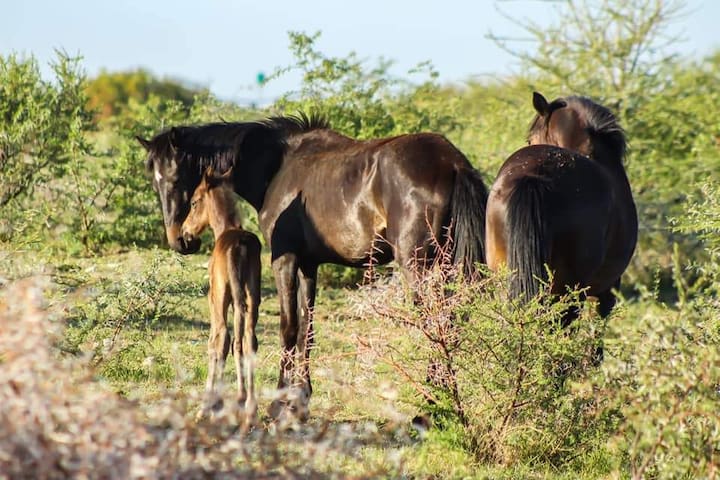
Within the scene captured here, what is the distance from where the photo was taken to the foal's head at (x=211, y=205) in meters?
7.72

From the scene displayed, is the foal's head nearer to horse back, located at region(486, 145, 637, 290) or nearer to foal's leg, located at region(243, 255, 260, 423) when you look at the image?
foal's leg, located at region(243, 255, 260, 423)

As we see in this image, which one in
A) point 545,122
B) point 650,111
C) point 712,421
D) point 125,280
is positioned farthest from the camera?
point 650,111

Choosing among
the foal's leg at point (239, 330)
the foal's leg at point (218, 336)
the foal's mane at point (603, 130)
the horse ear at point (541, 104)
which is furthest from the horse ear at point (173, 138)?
the foal's mane at point (603, 130)

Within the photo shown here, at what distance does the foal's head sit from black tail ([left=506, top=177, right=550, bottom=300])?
2.15 metres

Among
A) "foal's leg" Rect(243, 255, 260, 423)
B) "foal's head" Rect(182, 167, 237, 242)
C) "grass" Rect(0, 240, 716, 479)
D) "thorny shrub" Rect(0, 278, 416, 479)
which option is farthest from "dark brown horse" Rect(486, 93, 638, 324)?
"thorny shrub" Rect(0, 278, 416, 479)

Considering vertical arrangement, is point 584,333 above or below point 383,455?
above

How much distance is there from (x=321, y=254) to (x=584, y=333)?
8.55 feet

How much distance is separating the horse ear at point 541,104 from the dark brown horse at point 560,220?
0.59m

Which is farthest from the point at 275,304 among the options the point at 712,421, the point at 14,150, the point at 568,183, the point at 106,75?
the point at 106,75

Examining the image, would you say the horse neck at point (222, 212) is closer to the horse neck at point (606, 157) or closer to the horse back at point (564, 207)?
the horse back at point (564, 207)

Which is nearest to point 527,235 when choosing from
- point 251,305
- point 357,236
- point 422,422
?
point 422,422

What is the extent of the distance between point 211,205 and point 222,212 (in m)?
0.14

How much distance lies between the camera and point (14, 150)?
492 inches

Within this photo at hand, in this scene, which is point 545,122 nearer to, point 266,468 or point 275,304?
point 275,304
